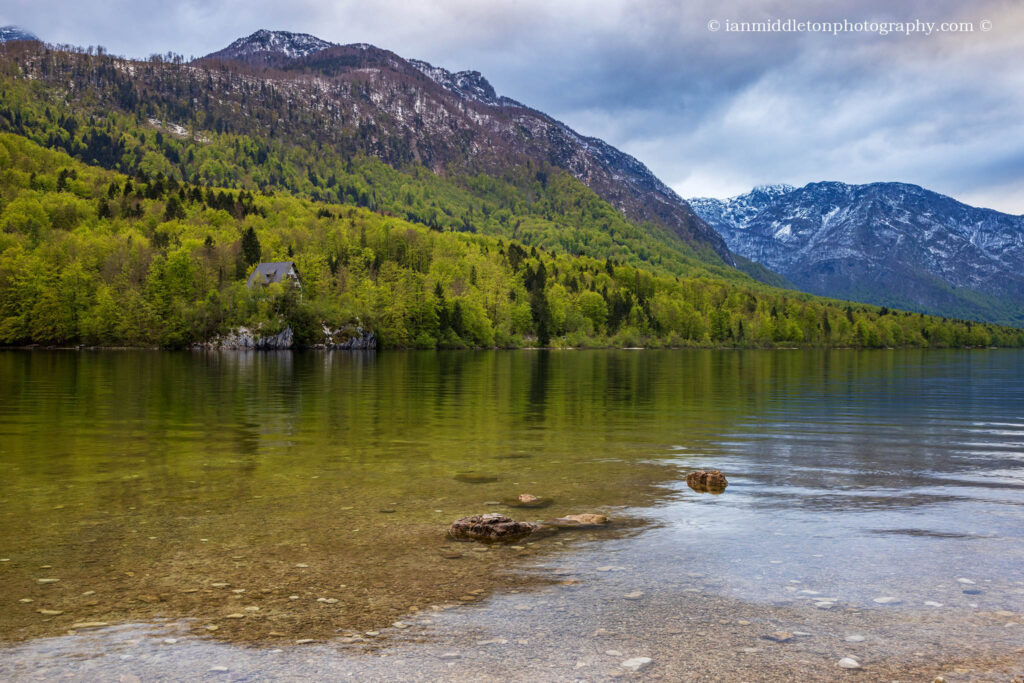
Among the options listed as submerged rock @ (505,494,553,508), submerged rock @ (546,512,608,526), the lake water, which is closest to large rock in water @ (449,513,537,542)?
the lake water

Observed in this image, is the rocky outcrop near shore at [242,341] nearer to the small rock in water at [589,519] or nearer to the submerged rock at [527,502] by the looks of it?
the submerged rock at [527,502]

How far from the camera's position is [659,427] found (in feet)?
104

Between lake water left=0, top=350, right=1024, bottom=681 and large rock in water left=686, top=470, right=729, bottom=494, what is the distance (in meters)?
0.61

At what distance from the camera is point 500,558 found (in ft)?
38.0

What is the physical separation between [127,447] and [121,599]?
1650cm

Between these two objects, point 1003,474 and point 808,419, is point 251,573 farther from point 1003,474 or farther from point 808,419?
point 808,419

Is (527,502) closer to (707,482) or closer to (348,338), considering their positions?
(707,482)

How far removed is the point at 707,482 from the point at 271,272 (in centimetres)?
17955

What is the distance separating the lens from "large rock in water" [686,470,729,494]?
17.5 metres

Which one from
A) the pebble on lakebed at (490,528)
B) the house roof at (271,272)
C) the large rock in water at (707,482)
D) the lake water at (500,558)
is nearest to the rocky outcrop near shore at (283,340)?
the house roof at (271,272)

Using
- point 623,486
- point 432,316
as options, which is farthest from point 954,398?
point 432,316

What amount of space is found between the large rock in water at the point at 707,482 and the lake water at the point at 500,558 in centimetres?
61

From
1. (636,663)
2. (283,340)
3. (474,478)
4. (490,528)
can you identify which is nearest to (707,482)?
(474,478)

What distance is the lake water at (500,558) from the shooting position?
779cm
